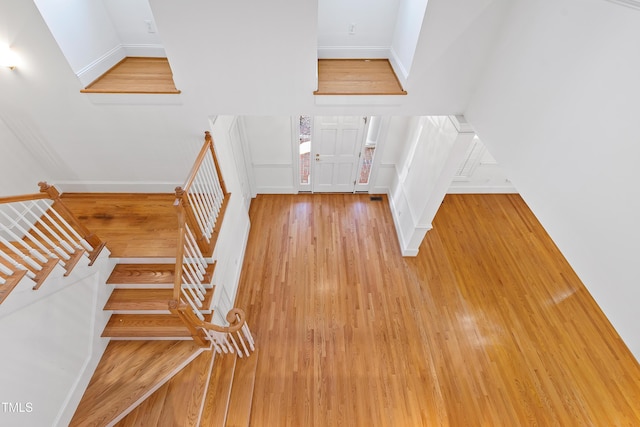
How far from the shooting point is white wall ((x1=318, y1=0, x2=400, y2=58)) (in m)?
3.10

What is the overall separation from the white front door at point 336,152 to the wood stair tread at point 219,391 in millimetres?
3384

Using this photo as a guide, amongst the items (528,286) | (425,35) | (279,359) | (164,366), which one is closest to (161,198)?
(164,366)

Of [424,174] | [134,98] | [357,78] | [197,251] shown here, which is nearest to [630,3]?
[357,78]

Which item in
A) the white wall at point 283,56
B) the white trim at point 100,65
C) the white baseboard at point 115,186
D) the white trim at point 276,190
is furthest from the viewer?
the white trim at point 276,190

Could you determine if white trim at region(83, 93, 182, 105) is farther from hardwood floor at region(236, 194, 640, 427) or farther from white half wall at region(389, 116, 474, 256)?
white half wall at region(389, 116, 474, 256)

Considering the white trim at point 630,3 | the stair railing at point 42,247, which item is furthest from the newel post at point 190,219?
the white trim at point 630,3

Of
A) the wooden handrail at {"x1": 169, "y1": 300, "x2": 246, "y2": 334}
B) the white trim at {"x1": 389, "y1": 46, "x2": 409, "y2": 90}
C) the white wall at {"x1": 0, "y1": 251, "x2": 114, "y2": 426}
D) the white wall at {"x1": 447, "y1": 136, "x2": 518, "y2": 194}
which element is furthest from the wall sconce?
the white wall at {"x1": 447, "y1": 136, "x2": 518, "y2": 194}

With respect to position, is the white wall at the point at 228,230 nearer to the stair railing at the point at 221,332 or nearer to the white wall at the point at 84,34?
the stair railing at the point at 221,332

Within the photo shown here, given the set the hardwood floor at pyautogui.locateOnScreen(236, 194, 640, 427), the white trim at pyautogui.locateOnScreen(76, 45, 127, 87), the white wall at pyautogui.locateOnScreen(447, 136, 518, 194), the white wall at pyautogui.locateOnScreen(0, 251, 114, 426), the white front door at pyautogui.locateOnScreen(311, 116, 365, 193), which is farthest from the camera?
the white wall at pyautogui.locateOnScreen(447, 136, 518, 194)

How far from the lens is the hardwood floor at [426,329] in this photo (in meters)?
3.09

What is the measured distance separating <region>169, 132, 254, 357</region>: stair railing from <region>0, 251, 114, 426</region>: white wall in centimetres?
91

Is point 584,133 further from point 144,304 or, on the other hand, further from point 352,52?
point 144,304

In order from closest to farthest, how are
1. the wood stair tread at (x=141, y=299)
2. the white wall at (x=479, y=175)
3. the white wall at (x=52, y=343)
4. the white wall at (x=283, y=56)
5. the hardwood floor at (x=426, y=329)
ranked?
the white wall at (x=52, y=343) < the white wall at (x=283, y=56) < the wood stair tread at (x=141, y=299) < the hardwood floor at (x=426, y=329) < the white wall at (x=479, y=175)

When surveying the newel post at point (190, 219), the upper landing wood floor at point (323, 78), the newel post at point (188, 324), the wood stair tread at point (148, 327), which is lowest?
the newel post at point (188, 324)
